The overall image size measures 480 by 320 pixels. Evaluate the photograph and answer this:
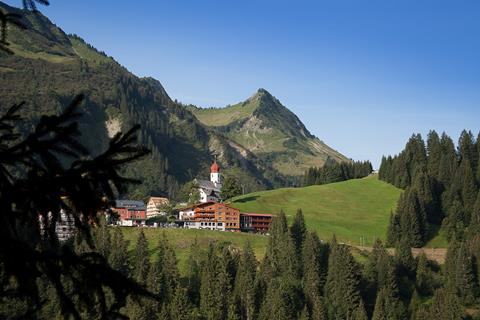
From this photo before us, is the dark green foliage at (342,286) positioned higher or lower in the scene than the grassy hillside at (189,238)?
lower

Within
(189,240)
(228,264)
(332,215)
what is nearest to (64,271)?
(228,264)

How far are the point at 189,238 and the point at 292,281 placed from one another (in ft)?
105


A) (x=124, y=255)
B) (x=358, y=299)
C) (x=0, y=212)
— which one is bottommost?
(x=358, y=299)

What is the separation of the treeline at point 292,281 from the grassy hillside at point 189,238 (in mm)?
3539

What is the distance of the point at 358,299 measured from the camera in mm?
123938

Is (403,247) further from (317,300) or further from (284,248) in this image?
(317,300)

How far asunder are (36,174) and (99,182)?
0.83 meters

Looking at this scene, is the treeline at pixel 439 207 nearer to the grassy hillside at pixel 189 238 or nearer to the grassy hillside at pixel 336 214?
the grassy hillside at pixel 336 214

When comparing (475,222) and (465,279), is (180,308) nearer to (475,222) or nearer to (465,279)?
(465,279)

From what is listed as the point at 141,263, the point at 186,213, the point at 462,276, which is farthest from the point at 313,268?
the point at 186,213

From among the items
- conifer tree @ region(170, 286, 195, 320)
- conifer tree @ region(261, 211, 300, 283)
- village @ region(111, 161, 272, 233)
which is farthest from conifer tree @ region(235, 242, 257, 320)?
village @ region(111, 161, 272, 233)

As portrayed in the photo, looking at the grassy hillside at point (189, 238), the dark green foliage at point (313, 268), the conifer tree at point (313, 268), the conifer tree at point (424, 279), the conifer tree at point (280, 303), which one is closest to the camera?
the conifer tree at point (280, 303)

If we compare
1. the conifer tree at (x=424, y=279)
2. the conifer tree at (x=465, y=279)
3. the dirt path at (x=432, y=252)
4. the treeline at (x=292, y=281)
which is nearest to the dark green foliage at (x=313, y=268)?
the treeline at (x=292, y=281)

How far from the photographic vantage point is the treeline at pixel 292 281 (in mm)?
108562
